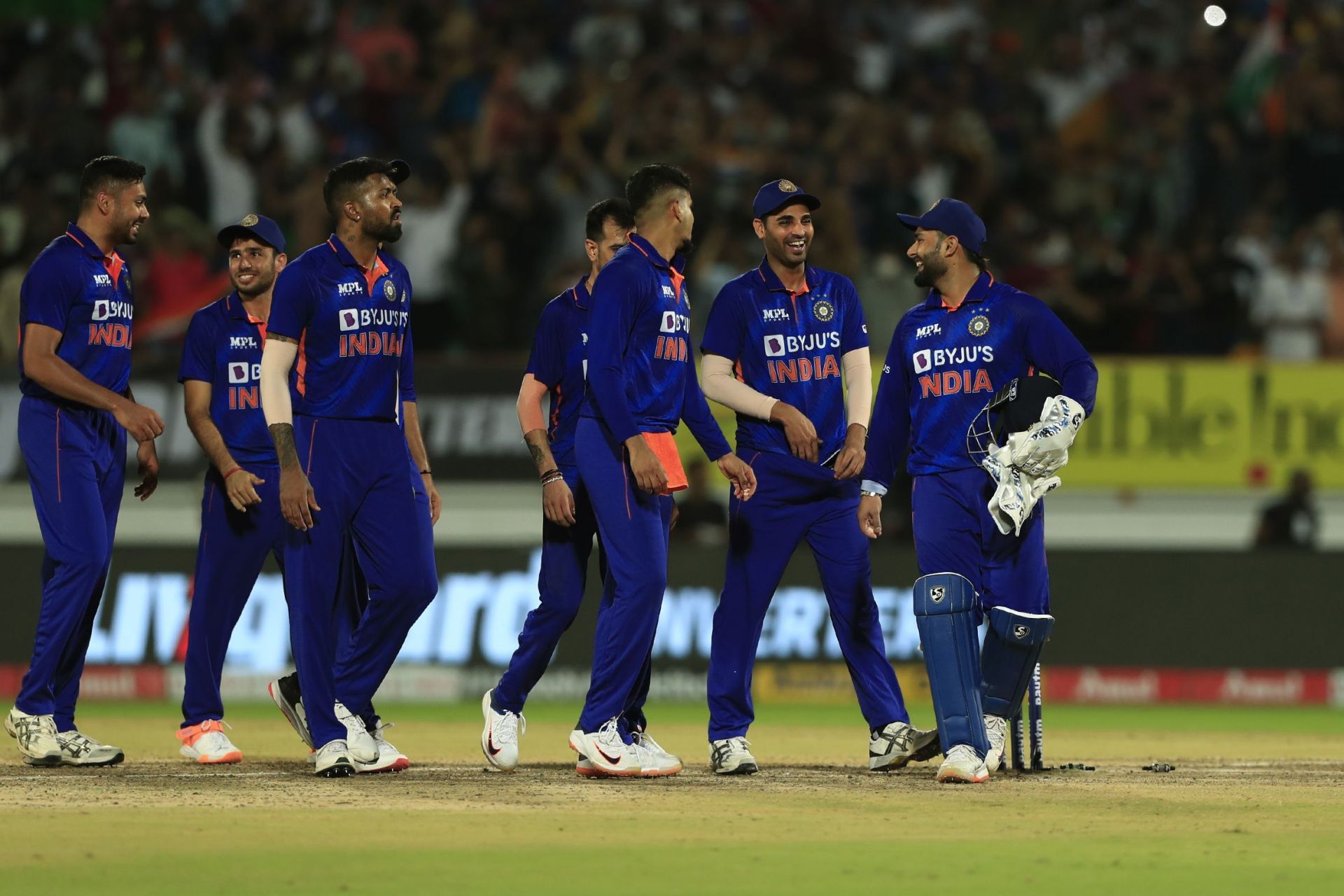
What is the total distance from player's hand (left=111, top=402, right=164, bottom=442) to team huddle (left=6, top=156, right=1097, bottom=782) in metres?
0.01

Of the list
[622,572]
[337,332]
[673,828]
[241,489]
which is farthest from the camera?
[241,489]

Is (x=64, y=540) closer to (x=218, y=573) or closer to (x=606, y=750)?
(x=218, y=573)

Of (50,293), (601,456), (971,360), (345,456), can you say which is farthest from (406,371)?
(971,360)

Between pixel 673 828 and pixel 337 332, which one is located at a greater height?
pixel 337 332

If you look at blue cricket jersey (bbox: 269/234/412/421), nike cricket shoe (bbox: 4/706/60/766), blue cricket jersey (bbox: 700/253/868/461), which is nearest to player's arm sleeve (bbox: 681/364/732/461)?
blue cricket jersey (bbox: 700/253/868/461)

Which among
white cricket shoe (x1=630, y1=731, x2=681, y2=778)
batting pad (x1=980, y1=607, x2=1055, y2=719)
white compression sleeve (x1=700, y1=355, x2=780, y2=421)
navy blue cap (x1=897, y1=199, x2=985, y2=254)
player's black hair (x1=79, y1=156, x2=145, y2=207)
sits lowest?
white cricket shoe (x1=630, y1=731, x2=681, y2=778)

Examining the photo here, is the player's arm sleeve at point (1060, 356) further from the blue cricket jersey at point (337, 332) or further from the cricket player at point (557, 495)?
the blue cricket jersey at point (337, 332)

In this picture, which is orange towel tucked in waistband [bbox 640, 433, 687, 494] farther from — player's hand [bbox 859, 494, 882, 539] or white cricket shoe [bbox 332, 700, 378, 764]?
white cricket shoe [bbox 332, 700, 378, 764]

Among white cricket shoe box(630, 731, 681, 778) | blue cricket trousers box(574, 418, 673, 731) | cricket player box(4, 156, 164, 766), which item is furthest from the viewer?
cricket player box(4, 156, 164, 766)

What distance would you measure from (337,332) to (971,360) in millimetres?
2770

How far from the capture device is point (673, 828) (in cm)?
717

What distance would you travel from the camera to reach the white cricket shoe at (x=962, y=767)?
8.35 m

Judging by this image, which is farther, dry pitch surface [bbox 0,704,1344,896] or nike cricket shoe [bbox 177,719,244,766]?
nike cricket shoe [bbox 177,719,244,766]

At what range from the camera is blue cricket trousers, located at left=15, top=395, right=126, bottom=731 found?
8984 mm
